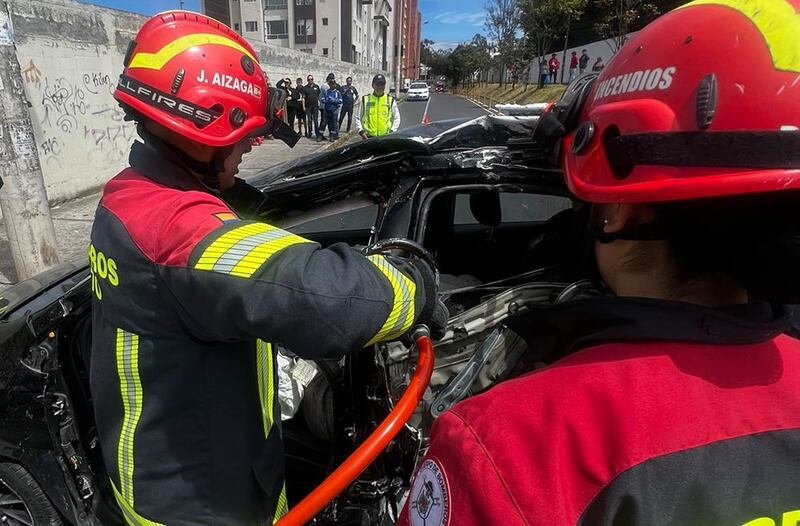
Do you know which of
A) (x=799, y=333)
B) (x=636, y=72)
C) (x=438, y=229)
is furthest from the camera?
(x=438, y=229)

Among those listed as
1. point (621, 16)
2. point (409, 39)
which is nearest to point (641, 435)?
point (621, 16)

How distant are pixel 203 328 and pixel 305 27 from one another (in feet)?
211

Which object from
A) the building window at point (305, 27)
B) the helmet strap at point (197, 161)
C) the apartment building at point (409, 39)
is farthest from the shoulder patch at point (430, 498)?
the apartment building at point (409, 39)

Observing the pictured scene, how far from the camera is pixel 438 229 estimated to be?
9.72ft

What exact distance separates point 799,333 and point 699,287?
1.41 feet

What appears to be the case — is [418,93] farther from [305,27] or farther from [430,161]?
[430,161]

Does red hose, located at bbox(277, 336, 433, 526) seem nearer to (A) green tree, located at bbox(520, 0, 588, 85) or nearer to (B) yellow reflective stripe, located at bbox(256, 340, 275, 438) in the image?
(B) yellow reflective stripe, located at bbox(256, 340, 275, 438)

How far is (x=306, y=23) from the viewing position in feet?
192

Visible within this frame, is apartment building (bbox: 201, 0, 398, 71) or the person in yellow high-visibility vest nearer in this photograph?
the person in yellow high-visibility vest

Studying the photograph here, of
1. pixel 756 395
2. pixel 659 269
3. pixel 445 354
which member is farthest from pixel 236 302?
pixel 445 354

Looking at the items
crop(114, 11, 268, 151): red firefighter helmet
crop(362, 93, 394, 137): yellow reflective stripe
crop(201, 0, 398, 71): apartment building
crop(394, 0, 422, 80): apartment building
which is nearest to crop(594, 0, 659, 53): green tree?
crop(362, 93, 394, 137): yellow reflective stripe

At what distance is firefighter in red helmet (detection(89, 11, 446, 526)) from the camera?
1.14 meters

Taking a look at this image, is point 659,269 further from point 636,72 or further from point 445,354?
point 445,354

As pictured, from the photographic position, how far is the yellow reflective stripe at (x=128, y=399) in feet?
4.35
